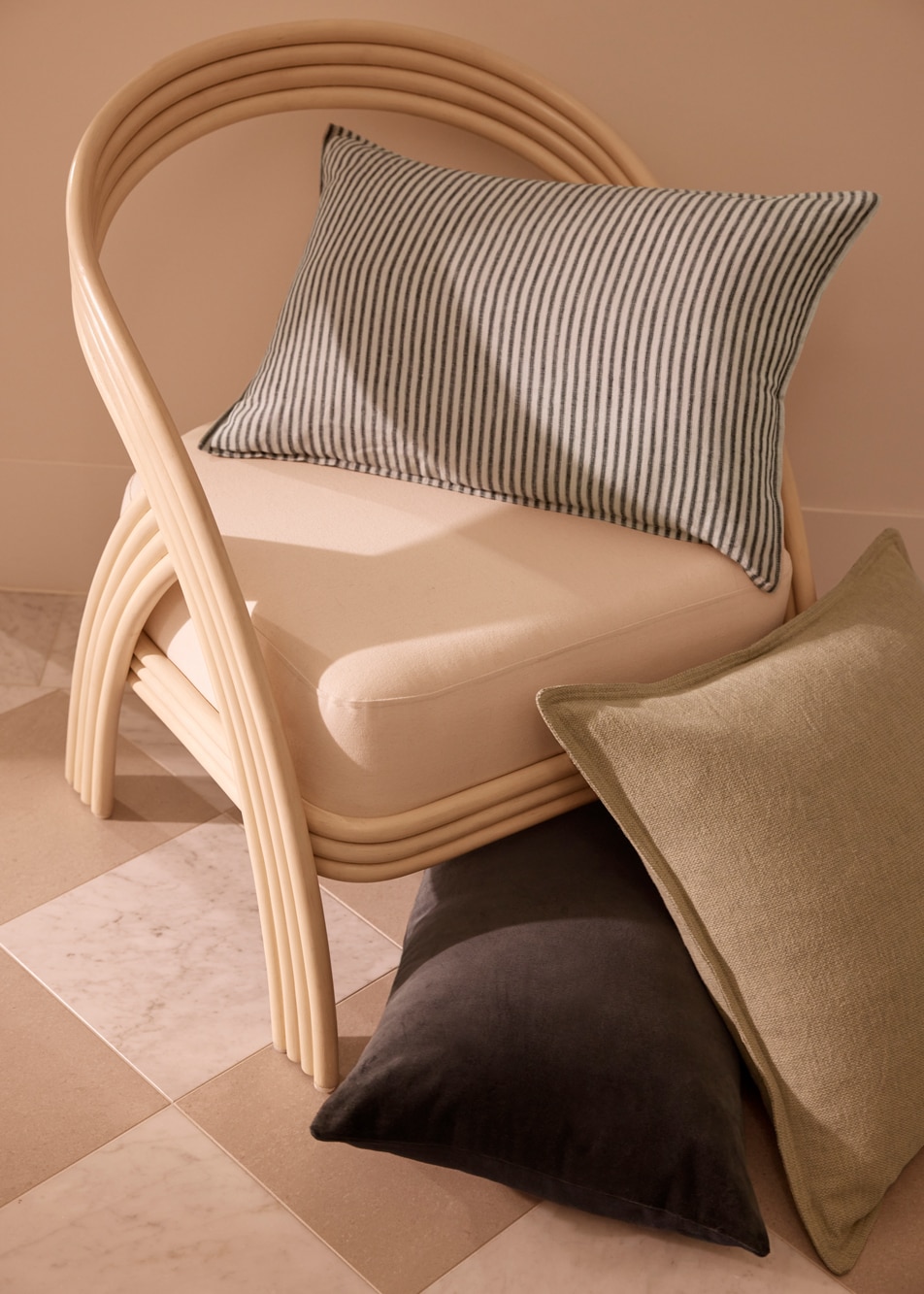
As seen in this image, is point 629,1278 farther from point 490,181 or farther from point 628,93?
point 628,93

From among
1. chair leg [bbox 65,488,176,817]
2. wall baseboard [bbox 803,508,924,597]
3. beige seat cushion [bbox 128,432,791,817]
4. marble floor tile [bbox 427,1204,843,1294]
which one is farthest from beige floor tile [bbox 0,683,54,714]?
wall baseboard [bbox 803,508,924,597]

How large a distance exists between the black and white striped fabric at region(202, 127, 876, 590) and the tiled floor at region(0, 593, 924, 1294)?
1.79ft

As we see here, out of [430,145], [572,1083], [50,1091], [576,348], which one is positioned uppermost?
[430,145]

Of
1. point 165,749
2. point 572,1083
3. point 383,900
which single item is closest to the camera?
point 572,1083

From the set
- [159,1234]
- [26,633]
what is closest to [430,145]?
[26,633]

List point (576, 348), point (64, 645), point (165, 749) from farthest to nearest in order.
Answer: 1. point (64, 645)
2. point (165, 749)
3. point (576, 348)

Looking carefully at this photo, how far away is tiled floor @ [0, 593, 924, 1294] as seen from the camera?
1.03 metres

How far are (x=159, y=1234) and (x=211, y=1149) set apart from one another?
9 centimetres

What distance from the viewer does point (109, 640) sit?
1388 mm

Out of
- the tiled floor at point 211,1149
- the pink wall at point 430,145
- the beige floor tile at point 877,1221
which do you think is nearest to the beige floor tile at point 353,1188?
the tiled floor at point 211,1149

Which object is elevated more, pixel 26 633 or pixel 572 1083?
pixel 572 1083

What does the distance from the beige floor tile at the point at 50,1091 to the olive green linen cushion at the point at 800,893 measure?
0.56 meters

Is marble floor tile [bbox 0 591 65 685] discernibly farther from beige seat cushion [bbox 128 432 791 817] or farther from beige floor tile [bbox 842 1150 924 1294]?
beige floor tile [bbox 842 1150 924 1294]

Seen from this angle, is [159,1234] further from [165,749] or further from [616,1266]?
[165,749]
